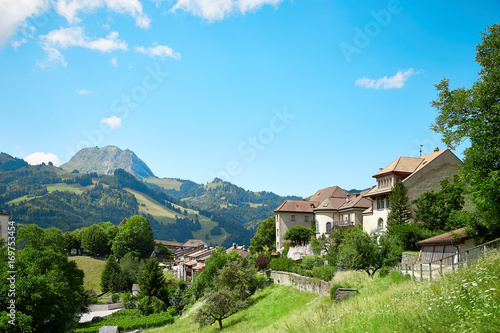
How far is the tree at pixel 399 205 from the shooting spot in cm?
4012

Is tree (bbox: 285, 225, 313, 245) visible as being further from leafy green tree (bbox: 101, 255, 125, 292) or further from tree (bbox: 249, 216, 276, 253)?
leafy green tree (bbox: 101, 255, 125, 292)

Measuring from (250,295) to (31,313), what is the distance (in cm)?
2387

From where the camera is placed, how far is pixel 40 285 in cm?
3350

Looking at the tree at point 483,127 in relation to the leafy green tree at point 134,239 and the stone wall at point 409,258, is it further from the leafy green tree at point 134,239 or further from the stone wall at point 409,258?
the leafy green tree at point 134,239

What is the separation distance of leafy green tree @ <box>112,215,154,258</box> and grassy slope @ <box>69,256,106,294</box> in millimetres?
6572

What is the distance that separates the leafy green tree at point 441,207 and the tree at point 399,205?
1.72 m

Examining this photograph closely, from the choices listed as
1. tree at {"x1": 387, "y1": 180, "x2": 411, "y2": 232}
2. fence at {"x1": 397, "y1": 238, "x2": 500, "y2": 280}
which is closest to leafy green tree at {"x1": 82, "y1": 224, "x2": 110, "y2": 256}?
tree at {"x1": 387, "y1": 180, "x2": 411, "y2": 232}

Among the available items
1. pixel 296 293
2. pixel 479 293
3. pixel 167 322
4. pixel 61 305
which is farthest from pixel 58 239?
pixel 479 293

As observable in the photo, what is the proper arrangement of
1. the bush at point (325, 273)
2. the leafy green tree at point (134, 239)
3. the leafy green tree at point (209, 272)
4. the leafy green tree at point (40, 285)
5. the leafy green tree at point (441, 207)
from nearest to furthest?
the leafy green tree at point (40, 285) → the bush at point (325, 273) → the leafy green tree at point (441, 207) → the leafy green tree at point (209, 272) → the leafy green tree at point (134, 239)

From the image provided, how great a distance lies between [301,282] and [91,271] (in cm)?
8173

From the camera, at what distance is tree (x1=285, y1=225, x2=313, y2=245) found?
63781 millimetres

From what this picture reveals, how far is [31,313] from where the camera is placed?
3247 centimetres

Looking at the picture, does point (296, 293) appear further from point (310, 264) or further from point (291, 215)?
point (291, 215)

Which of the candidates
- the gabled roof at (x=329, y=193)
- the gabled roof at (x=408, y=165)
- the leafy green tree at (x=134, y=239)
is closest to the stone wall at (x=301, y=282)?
the gabled roof at (x=408, y=165)
